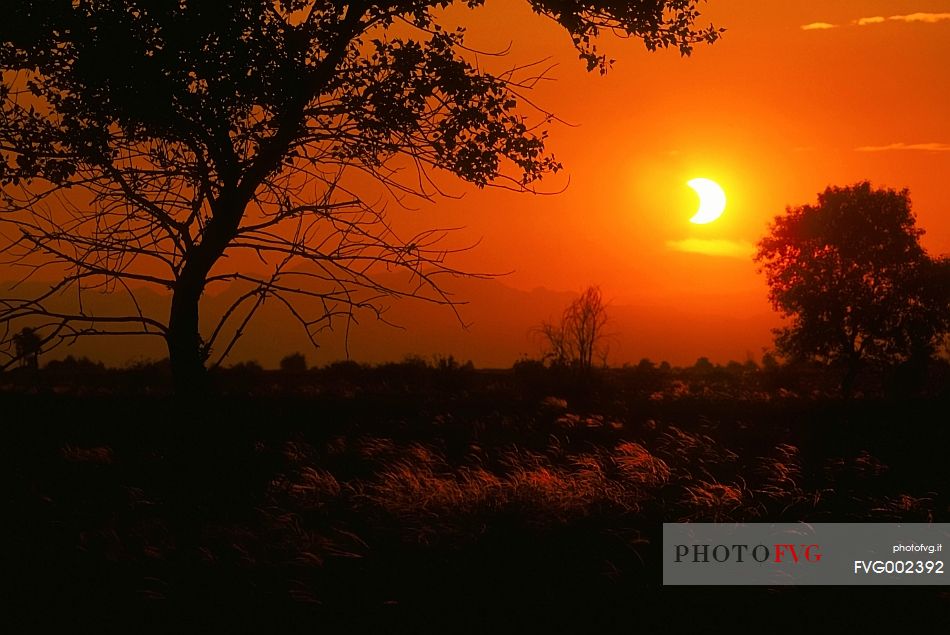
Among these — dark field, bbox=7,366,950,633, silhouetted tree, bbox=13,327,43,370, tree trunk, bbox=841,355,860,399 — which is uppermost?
tree trunk, bbox=841,355,860,399

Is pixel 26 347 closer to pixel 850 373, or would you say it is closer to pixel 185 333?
pixel 185 333

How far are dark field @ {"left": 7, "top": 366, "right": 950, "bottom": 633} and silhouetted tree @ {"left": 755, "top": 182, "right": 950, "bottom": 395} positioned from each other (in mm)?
27322

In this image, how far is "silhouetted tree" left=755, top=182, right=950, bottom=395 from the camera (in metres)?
41.9

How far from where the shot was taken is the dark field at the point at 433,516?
23.6ft

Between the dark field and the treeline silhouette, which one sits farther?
the treeline silhouette

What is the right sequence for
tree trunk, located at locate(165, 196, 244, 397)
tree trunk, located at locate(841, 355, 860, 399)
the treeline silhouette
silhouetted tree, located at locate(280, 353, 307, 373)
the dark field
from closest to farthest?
the dark field, tree trunk, located at locate(165, 196, 244, 397), the treeline silhouette, tree trunk, located at locate(841, 355, 860, 399), silhouetted tree, located at locate(280, 353, 307, 373)

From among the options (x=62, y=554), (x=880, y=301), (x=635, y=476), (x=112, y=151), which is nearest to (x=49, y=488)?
(x=62, y=554)

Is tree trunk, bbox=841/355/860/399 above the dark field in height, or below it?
above

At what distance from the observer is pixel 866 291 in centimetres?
4219

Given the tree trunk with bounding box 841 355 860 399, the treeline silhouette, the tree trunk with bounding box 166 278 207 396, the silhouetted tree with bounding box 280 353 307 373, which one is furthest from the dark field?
the silhouetted tree with bounding box 280 353 307 373

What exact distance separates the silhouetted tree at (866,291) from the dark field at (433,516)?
27322 millimetres

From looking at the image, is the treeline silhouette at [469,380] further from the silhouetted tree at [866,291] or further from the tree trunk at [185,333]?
the tree trunk at [185,333]

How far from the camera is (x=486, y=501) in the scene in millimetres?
9180

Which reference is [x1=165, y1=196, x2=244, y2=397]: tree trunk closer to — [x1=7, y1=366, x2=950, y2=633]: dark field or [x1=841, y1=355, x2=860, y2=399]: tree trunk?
[x1=7, y1=366, x2=950, y2=633]: dark field
